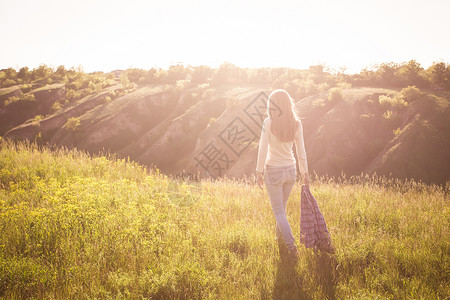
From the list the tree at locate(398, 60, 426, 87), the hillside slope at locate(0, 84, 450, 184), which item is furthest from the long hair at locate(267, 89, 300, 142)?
the tree at locate(398, 60, 426, 87)

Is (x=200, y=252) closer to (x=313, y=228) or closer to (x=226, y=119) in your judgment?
(x=313, y=228)

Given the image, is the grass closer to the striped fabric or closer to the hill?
the striped fabric

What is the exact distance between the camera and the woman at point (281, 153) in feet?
12.7

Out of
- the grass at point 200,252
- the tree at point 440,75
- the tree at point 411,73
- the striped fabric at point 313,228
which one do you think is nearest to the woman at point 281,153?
the striped fabric at point 313,228

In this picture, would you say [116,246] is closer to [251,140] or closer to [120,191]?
[120,191]

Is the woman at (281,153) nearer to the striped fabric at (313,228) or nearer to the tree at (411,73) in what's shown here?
the striped fabric at (313,228)

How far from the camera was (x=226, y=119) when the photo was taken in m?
27.1

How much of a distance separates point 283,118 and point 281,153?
1.85ft

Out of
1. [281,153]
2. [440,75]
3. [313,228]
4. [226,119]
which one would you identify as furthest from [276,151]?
[226,119]

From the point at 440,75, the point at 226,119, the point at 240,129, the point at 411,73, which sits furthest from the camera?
the point at 226,119

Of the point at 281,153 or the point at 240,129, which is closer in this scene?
the point at 281,153

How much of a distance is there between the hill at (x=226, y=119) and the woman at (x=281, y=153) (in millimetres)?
13334

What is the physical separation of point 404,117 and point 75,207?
784 inches

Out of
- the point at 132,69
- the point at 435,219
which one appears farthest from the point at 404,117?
the point at 132,69
